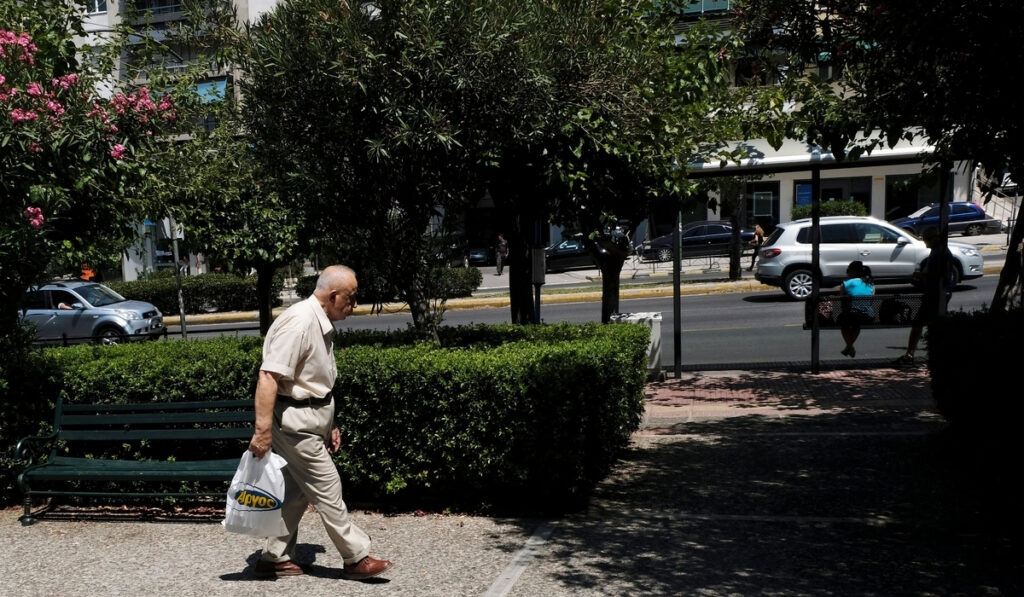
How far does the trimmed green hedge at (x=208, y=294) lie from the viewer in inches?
1229

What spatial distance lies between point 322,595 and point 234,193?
9858 millimetres

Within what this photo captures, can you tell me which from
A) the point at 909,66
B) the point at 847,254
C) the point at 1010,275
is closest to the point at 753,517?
the point at 909,66

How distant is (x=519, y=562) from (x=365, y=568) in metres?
0.89

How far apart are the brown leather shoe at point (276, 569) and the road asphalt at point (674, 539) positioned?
0.05 meters

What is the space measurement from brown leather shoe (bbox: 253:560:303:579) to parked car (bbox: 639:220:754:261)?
1128 inches

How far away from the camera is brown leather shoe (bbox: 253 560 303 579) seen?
5.22 m

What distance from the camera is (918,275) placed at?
13.2 m

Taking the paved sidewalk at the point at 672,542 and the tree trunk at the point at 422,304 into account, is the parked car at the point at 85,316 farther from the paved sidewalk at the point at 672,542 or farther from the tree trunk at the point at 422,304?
the paved sidewalk at the point at 672,542

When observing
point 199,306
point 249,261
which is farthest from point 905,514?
point 199,306

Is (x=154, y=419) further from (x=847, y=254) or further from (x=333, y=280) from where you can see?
(x=847, y=254)

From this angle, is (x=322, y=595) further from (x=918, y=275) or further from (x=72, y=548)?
(x=918, y=275)

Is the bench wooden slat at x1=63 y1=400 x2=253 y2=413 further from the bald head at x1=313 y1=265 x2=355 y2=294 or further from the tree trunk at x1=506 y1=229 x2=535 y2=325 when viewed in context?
the tree trunk at x1=506 y1=229 x2=535 y2=325

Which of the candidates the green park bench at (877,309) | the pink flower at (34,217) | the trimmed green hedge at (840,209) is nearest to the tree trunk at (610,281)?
the green park bench at (877,309)

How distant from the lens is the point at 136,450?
690 centimetres
